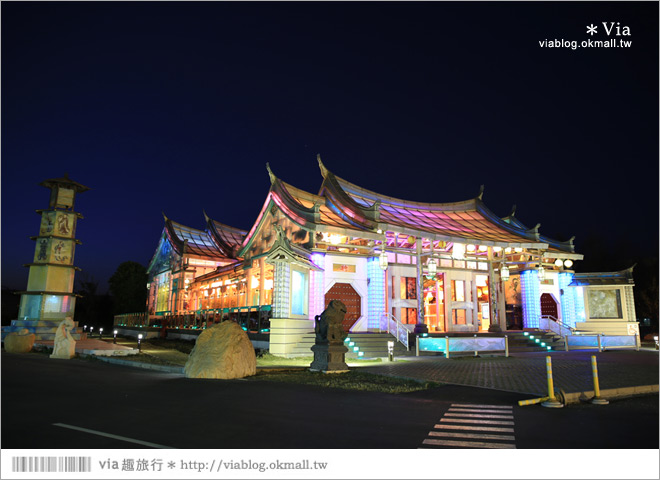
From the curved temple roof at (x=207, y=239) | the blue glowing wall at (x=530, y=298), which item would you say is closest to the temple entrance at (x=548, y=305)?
the blue glowing wall at (x=530, y=298)

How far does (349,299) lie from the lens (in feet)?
80.4

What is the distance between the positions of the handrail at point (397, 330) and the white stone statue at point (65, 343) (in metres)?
15.2

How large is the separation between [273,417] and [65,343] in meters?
15.9

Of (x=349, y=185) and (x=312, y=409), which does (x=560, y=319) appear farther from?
(x=312, y=409)

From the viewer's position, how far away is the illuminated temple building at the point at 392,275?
74.1 ft

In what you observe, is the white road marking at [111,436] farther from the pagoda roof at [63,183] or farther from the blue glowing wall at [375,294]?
the pagoda roof at [63,183]

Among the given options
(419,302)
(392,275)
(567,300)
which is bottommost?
(419,302)

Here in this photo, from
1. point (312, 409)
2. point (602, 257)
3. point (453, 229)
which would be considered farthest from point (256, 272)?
point (602, 257)

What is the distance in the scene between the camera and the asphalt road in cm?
571

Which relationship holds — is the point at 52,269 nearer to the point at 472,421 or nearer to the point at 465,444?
the point at 472,421

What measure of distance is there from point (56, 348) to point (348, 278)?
47.0 feet

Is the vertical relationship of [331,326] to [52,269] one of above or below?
below

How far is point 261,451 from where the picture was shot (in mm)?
5172

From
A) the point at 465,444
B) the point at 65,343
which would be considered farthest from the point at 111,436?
the point at 65,343
